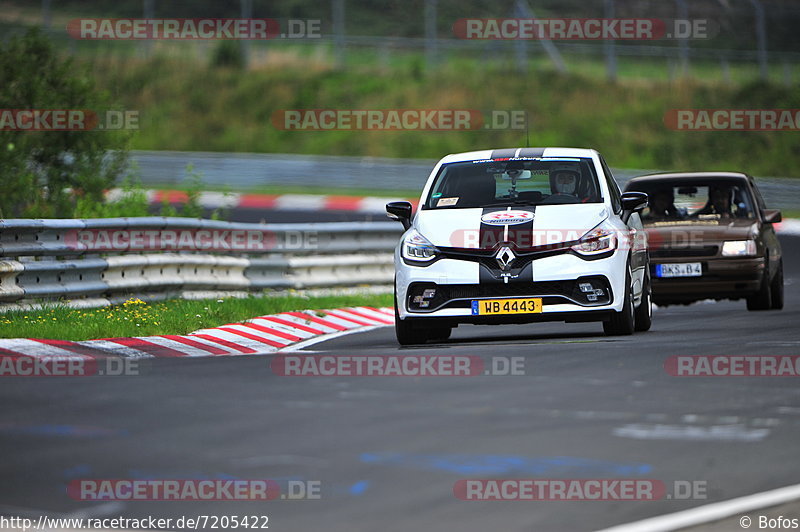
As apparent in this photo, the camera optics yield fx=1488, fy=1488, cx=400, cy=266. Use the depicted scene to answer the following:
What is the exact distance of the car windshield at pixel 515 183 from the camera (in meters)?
13.0

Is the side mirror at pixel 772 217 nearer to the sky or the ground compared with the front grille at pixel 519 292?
nearer to the sky

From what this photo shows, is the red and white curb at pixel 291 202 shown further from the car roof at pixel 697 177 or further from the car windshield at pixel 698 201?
the car windshield at pixel 698 201

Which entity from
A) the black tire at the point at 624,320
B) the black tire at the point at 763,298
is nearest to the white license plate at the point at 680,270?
the black tire at the point at 763,298

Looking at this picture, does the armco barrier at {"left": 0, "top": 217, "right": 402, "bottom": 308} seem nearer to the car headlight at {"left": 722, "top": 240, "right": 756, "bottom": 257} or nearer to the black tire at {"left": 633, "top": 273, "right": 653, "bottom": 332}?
the black tire at {"left": 633, "top": 273, "right": 653, "bottom": 332}

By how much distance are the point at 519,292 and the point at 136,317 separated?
12.1 ft

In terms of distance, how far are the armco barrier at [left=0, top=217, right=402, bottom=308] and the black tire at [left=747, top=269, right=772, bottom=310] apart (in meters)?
5.21

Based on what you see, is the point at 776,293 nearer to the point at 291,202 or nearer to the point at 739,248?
the point at 739,248

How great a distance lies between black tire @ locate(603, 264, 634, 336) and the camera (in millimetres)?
12594

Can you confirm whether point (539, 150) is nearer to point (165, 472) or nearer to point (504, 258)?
point (504, 258)

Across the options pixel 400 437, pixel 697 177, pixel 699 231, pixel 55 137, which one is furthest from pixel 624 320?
pixel 55 137

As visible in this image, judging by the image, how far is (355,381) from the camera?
9812 mm

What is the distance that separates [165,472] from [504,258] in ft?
19.2

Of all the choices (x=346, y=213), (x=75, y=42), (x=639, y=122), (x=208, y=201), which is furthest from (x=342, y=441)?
(x=75, y=42)

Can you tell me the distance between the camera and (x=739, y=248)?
16.3 metres
